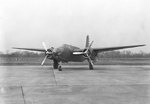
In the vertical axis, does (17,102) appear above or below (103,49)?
above

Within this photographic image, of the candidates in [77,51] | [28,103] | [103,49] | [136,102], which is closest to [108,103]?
[136,102]

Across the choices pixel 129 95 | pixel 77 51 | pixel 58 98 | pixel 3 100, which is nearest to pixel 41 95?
pixel 58 98

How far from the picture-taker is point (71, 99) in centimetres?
1009

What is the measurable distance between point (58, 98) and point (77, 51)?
20.2m

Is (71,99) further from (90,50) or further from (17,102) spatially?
(90,50)

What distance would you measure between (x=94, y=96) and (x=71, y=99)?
1203mm

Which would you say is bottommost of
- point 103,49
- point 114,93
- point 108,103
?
point 103,49

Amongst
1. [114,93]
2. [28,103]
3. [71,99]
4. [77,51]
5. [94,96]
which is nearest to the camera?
[28,103]

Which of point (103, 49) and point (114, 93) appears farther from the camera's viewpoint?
point (103, 49)

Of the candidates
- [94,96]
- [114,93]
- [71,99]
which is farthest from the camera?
[114,93]

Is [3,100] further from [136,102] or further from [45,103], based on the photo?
[136,102]

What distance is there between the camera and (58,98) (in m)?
10.3

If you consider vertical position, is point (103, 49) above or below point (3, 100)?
below

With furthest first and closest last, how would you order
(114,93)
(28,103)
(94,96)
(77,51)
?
(77,51) < (114,93) < (94,96) < (28,103)
